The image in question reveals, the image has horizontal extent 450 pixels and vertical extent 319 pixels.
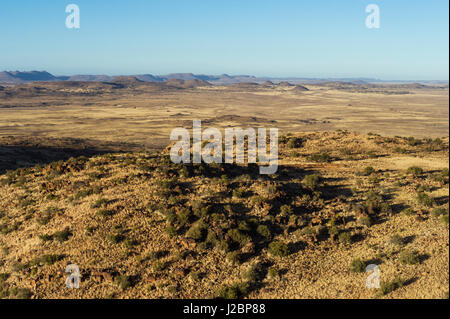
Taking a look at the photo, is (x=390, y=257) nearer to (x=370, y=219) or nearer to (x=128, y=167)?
(x=370, y=219)

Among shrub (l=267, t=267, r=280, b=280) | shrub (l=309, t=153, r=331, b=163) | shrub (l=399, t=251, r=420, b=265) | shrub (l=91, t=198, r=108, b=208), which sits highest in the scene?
shrub (l=309, t=153, r=331, b=163)

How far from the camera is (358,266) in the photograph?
15.2 metres

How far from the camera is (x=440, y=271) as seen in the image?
1477 cm

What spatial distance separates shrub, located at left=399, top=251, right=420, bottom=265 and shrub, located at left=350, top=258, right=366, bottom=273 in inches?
80.2

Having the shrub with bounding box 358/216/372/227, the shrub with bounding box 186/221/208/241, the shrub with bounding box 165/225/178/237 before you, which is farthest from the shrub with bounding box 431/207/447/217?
the shrub with bounding box 165/225/178/237

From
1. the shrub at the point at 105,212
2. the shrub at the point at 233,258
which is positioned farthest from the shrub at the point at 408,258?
the shrub at the point at 105,212

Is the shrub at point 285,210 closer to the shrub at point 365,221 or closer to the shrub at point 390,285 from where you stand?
the shrub at point 365,221

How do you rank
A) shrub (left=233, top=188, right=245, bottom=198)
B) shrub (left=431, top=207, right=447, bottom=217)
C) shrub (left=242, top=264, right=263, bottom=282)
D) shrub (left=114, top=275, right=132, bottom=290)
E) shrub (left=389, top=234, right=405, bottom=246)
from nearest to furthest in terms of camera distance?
shrub (left=114, top=275, right=132, bottom=290), shrub (left=242, top=264, right=263, bottom=282), shrub (left=389, top=234, right=405, bottom=246), shrub (left=431, top=207, right=447, bottom=217), shrub (left=233, top=188, right=245, bottom=198)

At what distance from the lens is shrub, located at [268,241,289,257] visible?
16.3m

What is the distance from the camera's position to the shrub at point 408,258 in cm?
1534

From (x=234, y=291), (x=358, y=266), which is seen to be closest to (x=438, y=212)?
(x=358, y=266)

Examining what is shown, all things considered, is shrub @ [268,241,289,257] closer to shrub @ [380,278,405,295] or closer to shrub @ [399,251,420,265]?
shrub @ [380,278,405,295]

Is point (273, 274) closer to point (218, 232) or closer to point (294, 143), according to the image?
point (218, 232)

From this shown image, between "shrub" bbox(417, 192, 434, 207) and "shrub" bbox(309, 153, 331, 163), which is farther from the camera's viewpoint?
"shrub" bbox(309, 153, 331, 163)
